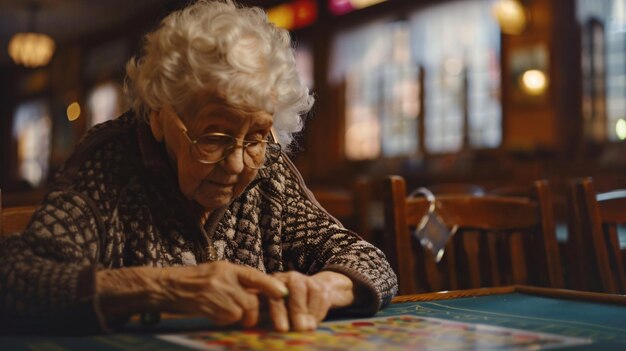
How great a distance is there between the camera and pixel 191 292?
121 cm

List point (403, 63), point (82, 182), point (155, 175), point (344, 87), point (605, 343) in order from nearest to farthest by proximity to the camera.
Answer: point (605, 343)
point (82, 182)
point (155, 175)
point (403, 63)
point (344, 87)

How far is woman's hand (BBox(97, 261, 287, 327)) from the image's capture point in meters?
1.20

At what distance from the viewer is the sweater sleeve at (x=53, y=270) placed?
1.21m

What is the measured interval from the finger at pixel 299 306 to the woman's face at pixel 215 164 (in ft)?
1.26

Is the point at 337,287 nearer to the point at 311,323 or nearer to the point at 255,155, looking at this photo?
the point at 311,323

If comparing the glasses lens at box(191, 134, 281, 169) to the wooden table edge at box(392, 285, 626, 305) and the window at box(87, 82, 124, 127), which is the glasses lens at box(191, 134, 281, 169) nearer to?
the wooden table edge at box(392, 285, 626, 305)

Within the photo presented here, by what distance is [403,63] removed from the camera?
7.67 m

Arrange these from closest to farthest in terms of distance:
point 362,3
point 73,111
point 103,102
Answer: point 362,3
point 103,102
point 73,111

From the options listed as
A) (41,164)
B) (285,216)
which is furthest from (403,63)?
(41,164)

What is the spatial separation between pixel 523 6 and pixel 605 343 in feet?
18.3

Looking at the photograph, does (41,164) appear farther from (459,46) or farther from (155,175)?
(155,175)

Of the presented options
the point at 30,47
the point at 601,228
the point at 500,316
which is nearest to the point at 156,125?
the point at 500,316

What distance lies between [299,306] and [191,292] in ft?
0.63

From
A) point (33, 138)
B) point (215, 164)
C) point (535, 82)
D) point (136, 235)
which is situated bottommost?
point (136, 235)
